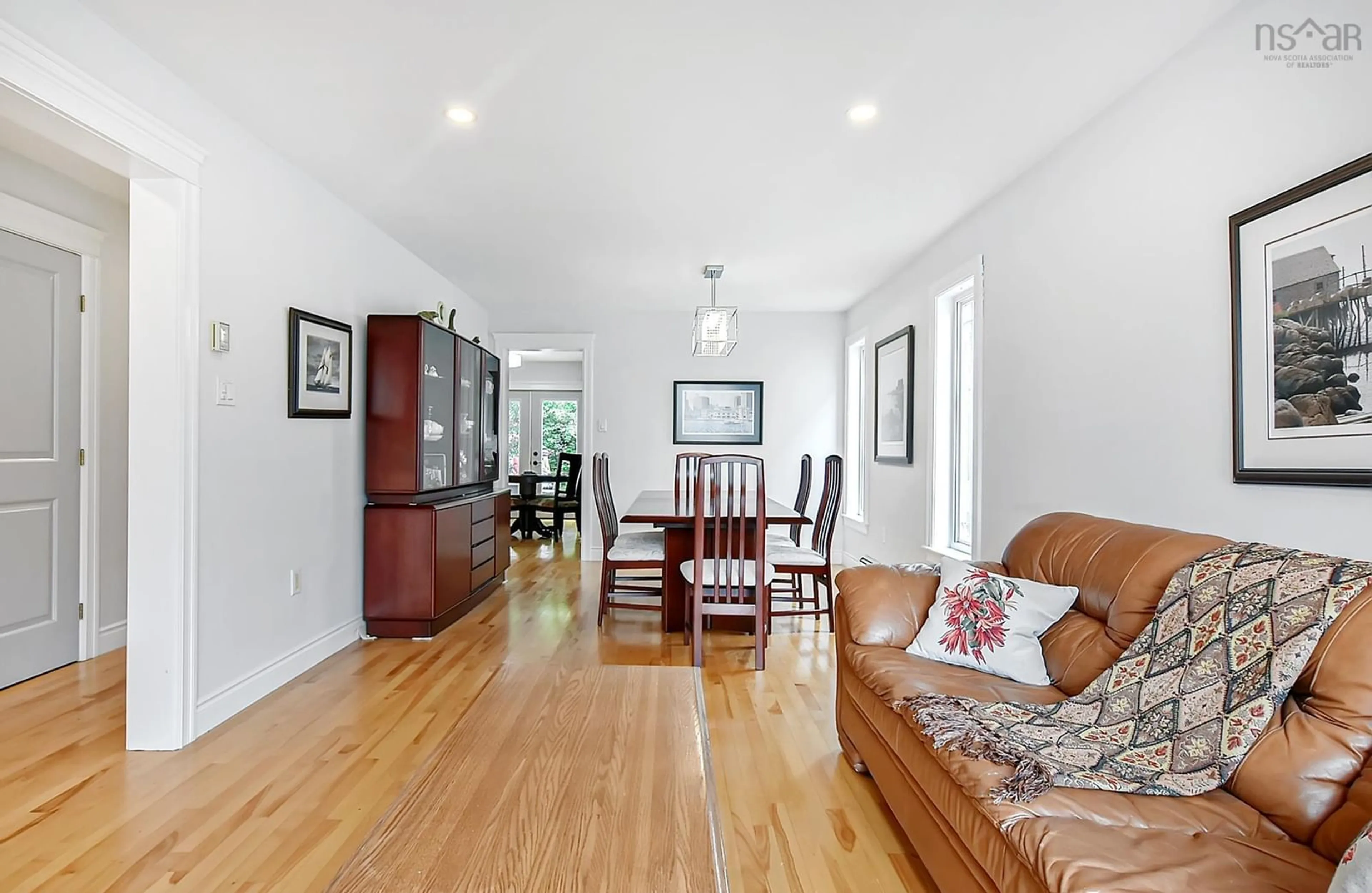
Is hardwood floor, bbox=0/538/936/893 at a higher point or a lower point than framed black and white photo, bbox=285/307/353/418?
lower

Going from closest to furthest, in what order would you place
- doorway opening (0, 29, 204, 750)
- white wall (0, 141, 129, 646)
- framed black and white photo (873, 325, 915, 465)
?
doorway opening (0, 29, 204, 750) → white wall (0, 141, 129, 646) → framed black and white photo (873, 325, 915, 465)

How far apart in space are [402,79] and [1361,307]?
2924 mm

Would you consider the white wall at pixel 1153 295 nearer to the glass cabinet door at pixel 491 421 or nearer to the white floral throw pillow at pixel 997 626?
the white floral throw pillow at pixel 997 626

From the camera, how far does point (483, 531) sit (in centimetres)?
495

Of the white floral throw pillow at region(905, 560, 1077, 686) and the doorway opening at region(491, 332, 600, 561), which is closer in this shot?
the white floral throw pillow at region(905, 560, 1077, 686)

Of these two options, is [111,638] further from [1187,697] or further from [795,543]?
[1187,697]

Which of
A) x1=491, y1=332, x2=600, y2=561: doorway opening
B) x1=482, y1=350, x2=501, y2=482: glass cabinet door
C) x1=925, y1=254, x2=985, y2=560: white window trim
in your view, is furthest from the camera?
x1=491, y1=332, x2=600, y2=561: doorway opening

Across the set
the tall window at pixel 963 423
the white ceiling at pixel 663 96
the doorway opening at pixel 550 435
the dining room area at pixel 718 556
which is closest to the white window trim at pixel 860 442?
the dining room area at pixel 718 556

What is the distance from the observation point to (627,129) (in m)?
2.93

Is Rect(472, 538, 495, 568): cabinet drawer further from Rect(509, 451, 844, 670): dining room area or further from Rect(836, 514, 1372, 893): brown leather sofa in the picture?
Rect(836, 514, 1372, 893): brown leather sofa

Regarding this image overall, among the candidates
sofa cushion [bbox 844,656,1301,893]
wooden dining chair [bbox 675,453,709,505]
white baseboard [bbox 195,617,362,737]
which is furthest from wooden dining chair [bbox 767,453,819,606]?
sofa cushion [bbox 844,656,1301,893]

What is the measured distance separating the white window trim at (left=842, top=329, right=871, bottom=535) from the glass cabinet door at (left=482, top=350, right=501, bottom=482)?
3.11 m

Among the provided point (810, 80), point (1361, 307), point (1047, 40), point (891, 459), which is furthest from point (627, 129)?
point (891, 459)

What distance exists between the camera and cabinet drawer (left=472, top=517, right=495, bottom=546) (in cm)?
475
